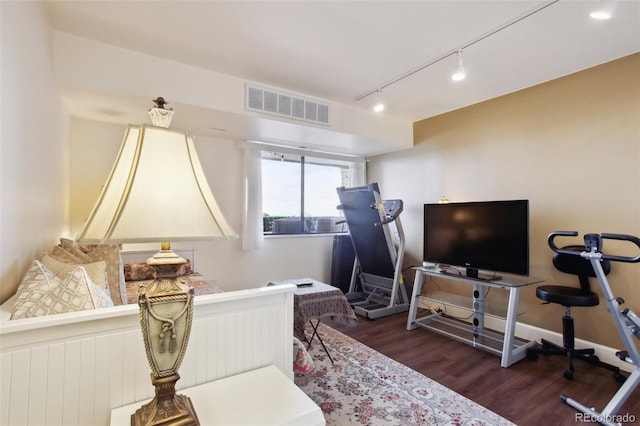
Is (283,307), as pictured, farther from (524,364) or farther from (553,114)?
(553,114)

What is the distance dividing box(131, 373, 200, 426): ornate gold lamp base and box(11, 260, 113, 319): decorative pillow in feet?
1.69

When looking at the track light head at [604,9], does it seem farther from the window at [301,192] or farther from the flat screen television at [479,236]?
the window at [301,192]

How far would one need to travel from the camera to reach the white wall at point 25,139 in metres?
1.25

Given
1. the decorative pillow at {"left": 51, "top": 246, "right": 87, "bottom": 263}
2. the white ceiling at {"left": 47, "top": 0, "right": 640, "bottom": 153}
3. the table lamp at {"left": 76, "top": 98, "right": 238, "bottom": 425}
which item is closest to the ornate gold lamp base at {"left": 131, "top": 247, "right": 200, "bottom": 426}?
the table lamp at {"left": 76, "top": 98, "right": 238, "bottom": 425}

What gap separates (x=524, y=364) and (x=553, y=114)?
93.0 inches

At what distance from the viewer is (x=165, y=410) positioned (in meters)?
0.88

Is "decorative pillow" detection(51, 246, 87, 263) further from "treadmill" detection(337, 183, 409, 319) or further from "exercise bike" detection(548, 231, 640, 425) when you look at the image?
"exercise bike" detection(548, 231, 640, 425)

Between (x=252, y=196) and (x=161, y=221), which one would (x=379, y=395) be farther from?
(x=252, y=196)

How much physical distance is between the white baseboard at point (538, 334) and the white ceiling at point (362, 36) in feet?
8.03

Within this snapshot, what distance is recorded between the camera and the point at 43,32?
1.83m

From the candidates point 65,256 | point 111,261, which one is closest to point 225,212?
point 111,261

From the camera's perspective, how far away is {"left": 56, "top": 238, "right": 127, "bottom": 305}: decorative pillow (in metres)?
1.82

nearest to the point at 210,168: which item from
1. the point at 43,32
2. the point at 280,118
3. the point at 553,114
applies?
the point at 280,118

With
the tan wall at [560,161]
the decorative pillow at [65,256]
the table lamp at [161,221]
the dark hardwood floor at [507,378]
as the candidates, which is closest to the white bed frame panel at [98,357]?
the table lamp at [161,221]
